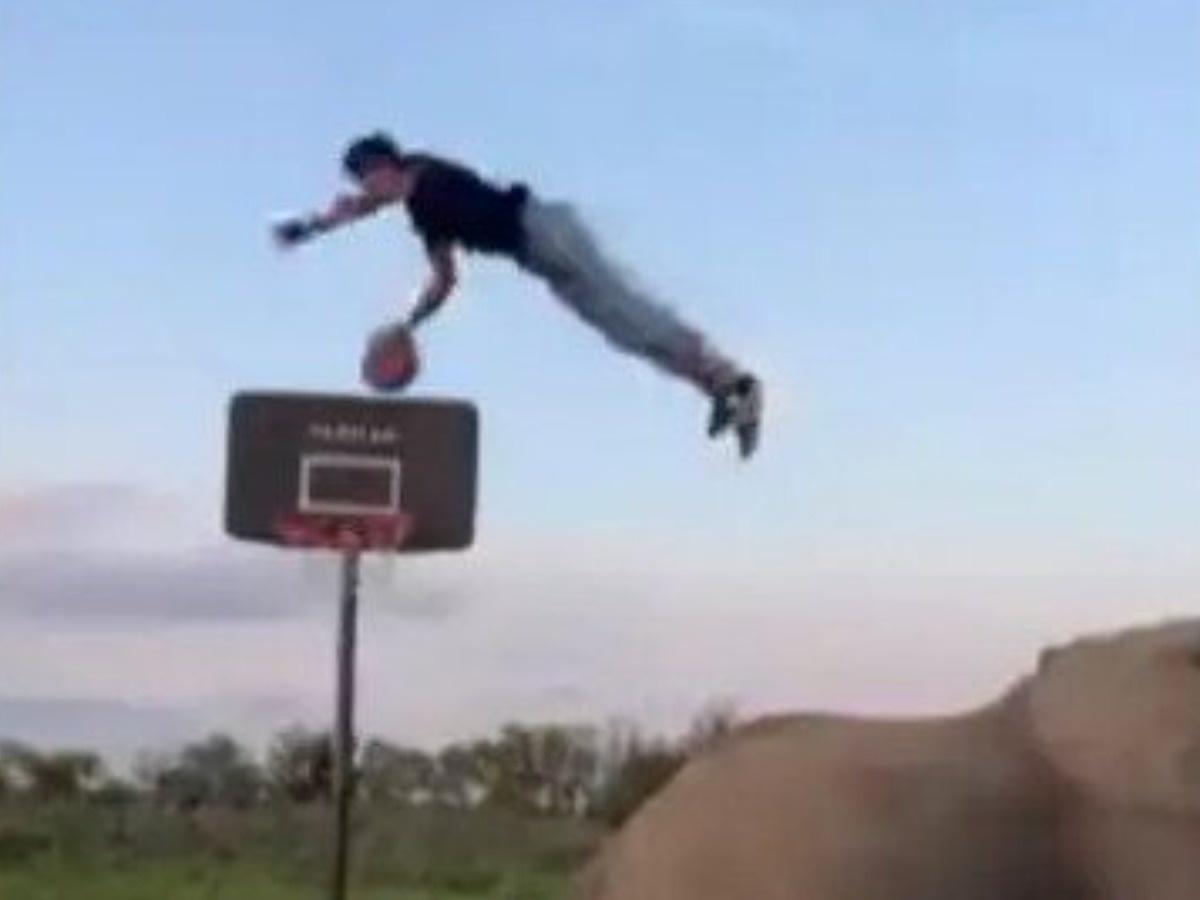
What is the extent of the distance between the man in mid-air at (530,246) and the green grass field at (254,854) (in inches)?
28.0

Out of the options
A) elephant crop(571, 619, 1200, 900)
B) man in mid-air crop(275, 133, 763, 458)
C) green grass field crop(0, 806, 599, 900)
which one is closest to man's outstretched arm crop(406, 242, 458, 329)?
man in mid-air crop(275, 133, 763, 458)

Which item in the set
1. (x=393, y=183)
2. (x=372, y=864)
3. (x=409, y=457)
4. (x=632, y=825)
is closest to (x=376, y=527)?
(x=409, y=457)

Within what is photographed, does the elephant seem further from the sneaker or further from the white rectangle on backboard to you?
the sneaker

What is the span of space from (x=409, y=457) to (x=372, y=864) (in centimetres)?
120

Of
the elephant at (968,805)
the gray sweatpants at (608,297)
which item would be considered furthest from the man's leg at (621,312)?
the elephant at (968,805)

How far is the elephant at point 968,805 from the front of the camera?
2.51 m

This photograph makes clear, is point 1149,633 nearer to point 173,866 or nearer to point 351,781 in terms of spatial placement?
point 351,781

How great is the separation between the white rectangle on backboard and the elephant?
2302 mm

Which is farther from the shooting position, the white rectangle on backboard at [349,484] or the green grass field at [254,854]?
the green grass field at [254,854]

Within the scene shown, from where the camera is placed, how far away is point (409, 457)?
492 centimetres

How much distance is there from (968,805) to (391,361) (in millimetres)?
2658

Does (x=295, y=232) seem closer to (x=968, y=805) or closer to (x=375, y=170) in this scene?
(x=375, y=170)

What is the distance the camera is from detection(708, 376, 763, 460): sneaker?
5.13 metres

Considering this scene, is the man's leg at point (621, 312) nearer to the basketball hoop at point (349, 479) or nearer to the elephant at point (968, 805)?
the basketball hoop at point (349, 479)
